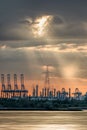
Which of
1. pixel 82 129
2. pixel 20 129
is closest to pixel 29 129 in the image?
pixel 20 129

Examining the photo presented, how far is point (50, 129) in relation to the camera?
392 ft

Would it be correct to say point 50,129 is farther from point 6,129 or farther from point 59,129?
point 6,129

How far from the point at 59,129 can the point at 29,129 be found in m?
6.20

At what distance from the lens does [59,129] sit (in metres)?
120

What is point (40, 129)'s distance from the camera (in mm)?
119438

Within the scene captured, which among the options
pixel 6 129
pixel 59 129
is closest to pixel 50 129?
pixel 59 129

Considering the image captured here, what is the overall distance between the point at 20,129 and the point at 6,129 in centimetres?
316

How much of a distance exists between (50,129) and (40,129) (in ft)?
6.67

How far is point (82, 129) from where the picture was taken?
389ft

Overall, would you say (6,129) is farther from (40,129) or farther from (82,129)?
(82,129)

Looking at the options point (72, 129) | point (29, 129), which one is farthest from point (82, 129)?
point (29, 129)

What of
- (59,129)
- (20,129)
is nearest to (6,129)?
(20,129)

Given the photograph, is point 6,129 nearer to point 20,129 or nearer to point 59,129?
point 20,129

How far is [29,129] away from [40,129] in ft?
7.68
